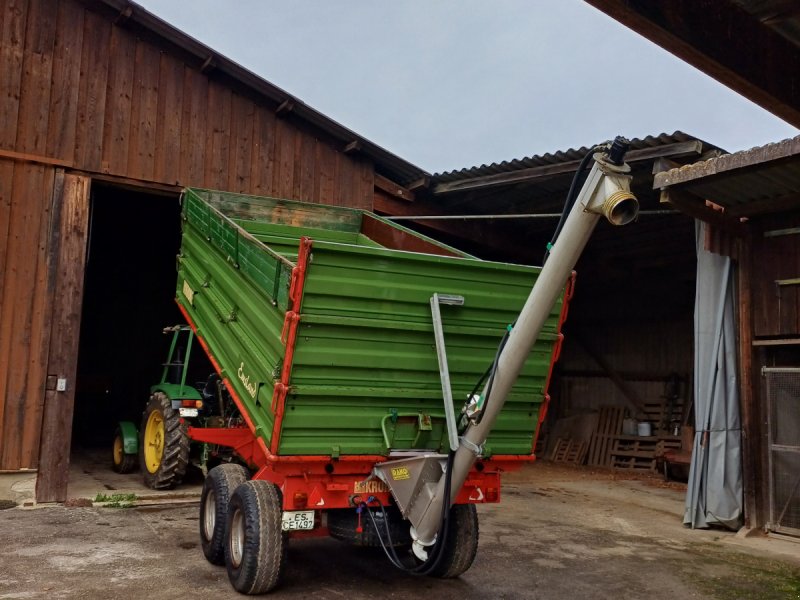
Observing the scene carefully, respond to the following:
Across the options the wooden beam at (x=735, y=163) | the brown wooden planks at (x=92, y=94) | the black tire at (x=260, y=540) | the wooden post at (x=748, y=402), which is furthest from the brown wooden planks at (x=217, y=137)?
the wooden post at (x=748, y=402)

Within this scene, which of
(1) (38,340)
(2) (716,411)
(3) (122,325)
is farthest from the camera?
(3) (122,325)

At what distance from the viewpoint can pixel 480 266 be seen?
4.93 m

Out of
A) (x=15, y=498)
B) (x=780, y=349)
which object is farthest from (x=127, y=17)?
(x=780, y=349)

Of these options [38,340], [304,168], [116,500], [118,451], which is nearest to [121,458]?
[118,451]

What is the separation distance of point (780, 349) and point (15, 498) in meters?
8.43

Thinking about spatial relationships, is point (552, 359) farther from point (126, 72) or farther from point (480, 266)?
point (126, 72)

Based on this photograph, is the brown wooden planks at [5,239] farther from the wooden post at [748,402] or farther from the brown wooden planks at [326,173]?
the wooden post at [748,402]

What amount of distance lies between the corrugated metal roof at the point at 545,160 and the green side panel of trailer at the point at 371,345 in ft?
10.5

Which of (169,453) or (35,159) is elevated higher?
(35,159)

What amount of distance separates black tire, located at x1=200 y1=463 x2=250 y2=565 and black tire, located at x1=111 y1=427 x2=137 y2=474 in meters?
4.52

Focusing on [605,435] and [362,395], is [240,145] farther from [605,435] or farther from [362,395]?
[605,435]

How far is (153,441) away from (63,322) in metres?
2.10

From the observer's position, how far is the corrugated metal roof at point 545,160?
23.9ft

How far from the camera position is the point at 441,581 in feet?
17.2
